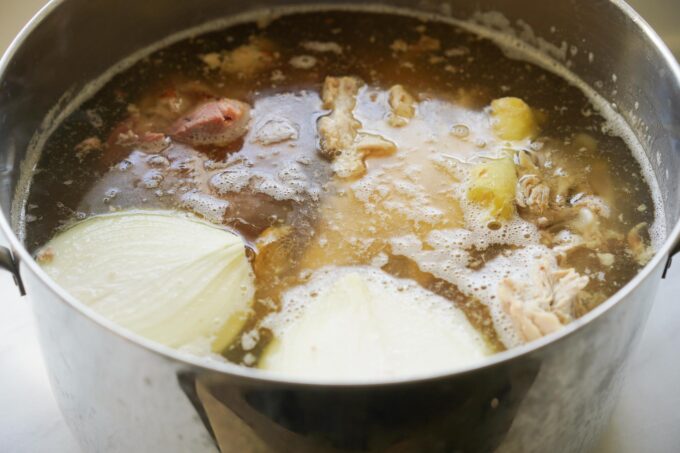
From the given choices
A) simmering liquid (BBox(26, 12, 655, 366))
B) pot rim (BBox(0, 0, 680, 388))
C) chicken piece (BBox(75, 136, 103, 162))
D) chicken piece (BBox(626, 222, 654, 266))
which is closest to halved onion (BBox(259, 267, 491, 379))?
simmering liquid (BBox(26, 12, 655, 366))

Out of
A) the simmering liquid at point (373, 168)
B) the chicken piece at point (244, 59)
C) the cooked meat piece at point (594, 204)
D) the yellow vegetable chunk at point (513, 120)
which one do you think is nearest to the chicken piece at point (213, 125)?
the simmering liquid at point (373, 168)

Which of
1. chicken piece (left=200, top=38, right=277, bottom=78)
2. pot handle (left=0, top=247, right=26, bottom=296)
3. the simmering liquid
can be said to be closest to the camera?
pot handle (left=0, top=247, right=26, bottom=296)

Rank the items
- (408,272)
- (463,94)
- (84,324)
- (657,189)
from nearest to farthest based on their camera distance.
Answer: (84,324) < (408,272) < (657,189) < (463,94)

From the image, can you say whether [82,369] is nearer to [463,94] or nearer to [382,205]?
[382,205]

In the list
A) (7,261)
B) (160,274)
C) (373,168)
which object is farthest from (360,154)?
(7,261)

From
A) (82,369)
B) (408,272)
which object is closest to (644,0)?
(408,272)

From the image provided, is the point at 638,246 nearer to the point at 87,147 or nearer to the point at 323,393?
the point at 323,393

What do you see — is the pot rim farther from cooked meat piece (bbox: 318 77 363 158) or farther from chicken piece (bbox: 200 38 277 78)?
chicken piece (bbox: 200 38 277 78)
